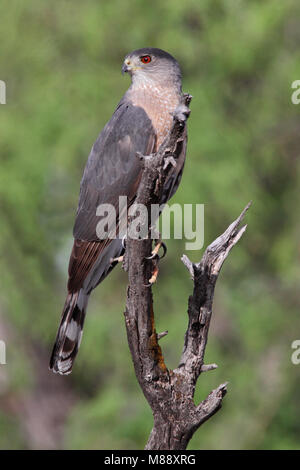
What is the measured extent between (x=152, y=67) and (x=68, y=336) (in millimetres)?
1729

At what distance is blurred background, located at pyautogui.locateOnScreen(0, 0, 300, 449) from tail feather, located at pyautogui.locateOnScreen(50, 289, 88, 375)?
5.04m

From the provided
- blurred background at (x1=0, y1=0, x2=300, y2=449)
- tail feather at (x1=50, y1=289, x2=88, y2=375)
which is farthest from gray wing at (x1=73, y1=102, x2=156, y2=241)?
blurred background at (x1=0, y1=0, x2=300, y2=449)

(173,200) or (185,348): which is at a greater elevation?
(173,200)

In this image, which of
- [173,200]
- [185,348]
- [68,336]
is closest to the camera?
[185,348]

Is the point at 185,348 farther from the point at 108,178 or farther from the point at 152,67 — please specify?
the point at 152,67

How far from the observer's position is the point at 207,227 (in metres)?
10.2

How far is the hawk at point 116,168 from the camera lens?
436 centimetres

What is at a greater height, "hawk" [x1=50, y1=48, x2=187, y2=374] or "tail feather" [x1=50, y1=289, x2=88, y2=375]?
"hawk" [x1=50, y1=48, x2=187, y2=374]

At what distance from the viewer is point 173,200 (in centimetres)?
937

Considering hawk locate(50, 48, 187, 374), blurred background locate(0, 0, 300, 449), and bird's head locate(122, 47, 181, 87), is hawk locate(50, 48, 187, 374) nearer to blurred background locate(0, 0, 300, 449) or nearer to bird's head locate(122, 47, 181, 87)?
bird's head locate(122, 47, 181, 87)

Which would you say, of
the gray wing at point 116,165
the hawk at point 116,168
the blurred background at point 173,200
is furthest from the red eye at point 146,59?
the blurred background at point 173,200

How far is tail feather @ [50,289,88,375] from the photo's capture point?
4523 mm

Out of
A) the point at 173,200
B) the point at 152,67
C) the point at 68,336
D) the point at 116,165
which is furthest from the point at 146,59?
the point at 173,200

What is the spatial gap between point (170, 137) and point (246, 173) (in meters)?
7.37
